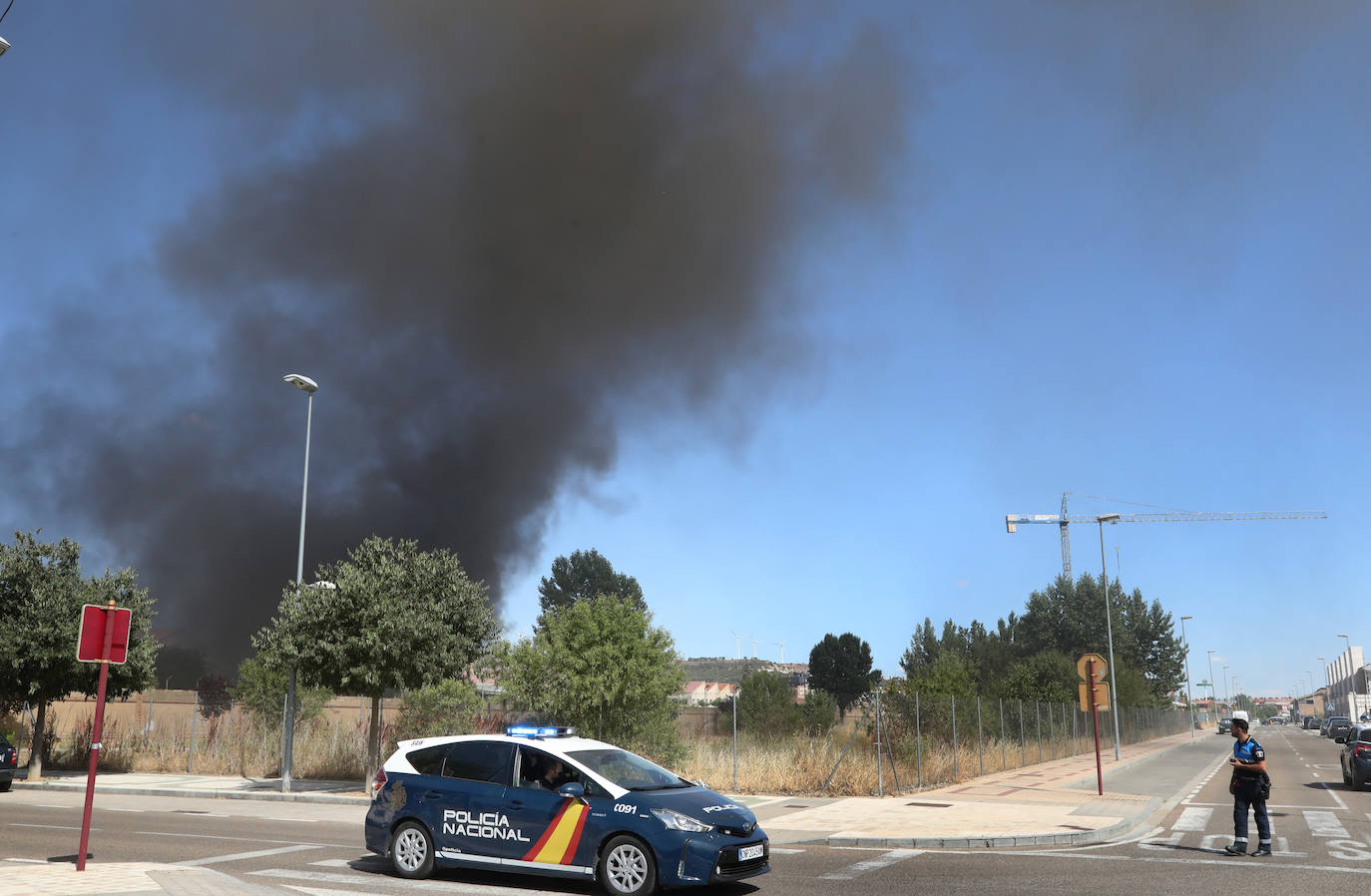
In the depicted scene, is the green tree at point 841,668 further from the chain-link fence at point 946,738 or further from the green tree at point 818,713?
the chain-link fence at point 946,738

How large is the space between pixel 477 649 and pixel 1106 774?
17327mm

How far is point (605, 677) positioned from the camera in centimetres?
1980

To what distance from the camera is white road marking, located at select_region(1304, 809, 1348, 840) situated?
14578mm

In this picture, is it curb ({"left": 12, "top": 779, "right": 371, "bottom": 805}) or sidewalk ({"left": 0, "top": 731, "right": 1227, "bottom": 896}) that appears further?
curb ({"left": 12, "top": 779, "right": 371, "bottom": 805})

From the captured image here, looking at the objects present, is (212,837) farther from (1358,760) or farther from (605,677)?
(1358,760)

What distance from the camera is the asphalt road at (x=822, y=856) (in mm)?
10109

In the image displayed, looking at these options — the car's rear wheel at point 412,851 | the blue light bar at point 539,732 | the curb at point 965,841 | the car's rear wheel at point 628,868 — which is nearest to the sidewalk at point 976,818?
the curb at point 965,841

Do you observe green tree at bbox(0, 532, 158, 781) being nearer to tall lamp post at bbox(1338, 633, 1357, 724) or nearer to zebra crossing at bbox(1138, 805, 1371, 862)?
zebra crossing at bbox(1138, 805, 1371, 862)

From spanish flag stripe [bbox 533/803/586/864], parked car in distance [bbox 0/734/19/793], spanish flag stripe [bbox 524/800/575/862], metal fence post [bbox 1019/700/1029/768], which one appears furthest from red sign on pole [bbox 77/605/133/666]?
metal fence post [bbox 1019/700/1029/768]

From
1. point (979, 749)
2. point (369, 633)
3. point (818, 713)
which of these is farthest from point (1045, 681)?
point (369, 633)

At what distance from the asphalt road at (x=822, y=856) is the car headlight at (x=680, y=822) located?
1.06m

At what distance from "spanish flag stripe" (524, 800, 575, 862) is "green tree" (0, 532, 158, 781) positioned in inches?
651

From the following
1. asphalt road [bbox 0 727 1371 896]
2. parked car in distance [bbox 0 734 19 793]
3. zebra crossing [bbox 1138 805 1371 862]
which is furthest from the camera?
parked car in distance [bbox 0 734 19 793]

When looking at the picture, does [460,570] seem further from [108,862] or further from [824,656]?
[824,656]
